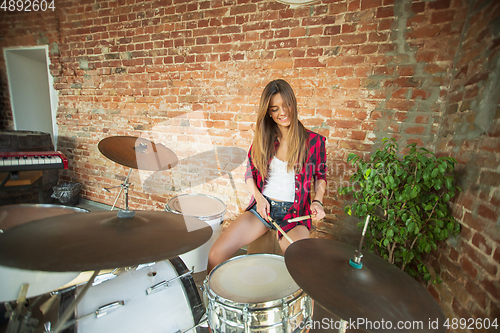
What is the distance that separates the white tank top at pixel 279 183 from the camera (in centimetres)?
155

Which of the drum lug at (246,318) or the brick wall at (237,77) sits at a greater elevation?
the brick wall at (237,77)

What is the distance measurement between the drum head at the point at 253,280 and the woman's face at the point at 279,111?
876 mm

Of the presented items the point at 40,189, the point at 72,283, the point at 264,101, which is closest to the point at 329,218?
the point at 264,101

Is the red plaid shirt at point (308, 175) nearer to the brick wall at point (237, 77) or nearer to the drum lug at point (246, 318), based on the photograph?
the brick wall at point (237, 77)

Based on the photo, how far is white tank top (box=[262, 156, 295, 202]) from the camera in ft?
5.08

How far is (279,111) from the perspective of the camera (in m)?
1.49

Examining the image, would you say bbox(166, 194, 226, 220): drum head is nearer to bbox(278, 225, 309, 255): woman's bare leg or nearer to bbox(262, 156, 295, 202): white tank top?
bbox(262, 156, 295, 202): white tank top

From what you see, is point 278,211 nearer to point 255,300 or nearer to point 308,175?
point 308,175

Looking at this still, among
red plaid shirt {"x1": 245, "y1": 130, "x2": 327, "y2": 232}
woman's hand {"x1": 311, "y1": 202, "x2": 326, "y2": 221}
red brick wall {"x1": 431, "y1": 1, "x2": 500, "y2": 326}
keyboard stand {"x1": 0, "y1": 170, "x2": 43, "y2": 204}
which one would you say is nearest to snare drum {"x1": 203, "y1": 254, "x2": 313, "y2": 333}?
woman's hand {"x1": 311, "y1": 202, "x2": 326, "y2": 221}

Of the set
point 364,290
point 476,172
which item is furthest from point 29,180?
point 476,172

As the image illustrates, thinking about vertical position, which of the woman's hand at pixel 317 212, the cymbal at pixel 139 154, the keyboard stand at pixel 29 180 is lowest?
the keyboard stand at pixel 29 180

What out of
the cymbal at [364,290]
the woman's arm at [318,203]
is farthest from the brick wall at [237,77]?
the cymbal at [364,290]

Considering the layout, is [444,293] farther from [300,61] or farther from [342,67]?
[300,61]

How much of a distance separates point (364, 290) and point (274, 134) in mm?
1150
